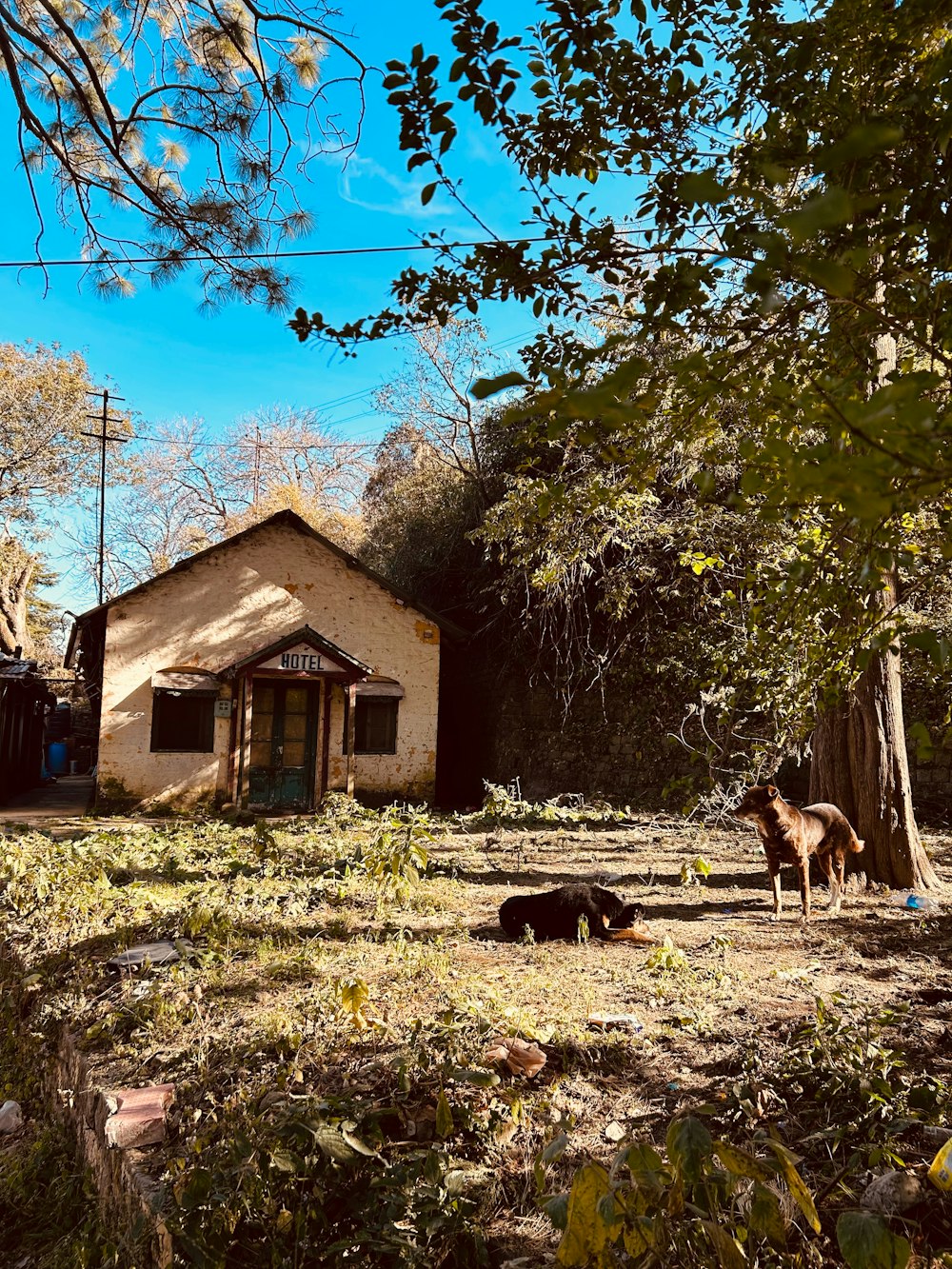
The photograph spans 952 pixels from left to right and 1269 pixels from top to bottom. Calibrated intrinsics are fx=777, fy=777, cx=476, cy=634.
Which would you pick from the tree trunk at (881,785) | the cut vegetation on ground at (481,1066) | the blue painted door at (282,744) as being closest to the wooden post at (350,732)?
the blue painted door at (282,744)

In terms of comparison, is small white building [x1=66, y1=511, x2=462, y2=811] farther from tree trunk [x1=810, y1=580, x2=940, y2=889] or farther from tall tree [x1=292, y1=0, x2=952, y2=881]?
tall tree [x1=292, y1=0, x2=952, y2=881]

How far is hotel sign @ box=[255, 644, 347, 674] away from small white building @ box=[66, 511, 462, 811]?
0.02 m

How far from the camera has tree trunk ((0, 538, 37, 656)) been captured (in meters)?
28.1

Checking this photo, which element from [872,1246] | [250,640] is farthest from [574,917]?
[250,640]

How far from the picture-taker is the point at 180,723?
1492 cm

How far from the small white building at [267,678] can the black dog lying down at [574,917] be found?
9.55 meters

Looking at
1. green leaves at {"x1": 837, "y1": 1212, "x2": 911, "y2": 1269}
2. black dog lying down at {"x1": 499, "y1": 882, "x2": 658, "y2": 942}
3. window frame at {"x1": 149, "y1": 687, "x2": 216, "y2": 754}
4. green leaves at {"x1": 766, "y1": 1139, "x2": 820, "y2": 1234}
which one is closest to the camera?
green leaves at {"x1": 837, "y1": 1212, "x2": 911, "y2": 1269}

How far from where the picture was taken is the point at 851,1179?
275cm

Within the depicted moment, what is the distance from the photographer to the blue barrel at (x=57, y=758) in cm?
2395

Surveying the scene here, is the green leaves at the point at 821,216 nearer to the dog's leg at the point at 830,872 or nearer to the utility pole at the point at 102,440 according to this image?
the dog's leg at the point at 830,872

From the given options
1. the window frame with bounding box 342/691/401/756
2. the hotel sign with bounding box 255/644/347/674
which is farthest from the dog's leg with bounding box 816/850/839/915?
the window frame with bounding box 342/691/401/756

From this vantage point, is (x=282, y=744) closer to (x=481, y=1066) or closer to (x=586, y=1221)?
(x=481, y=1066)

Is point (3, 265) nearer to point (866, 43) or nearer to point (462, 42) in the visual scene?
A: point (462, 42)

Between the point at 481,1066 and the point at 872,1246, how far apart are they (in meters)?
2.00
